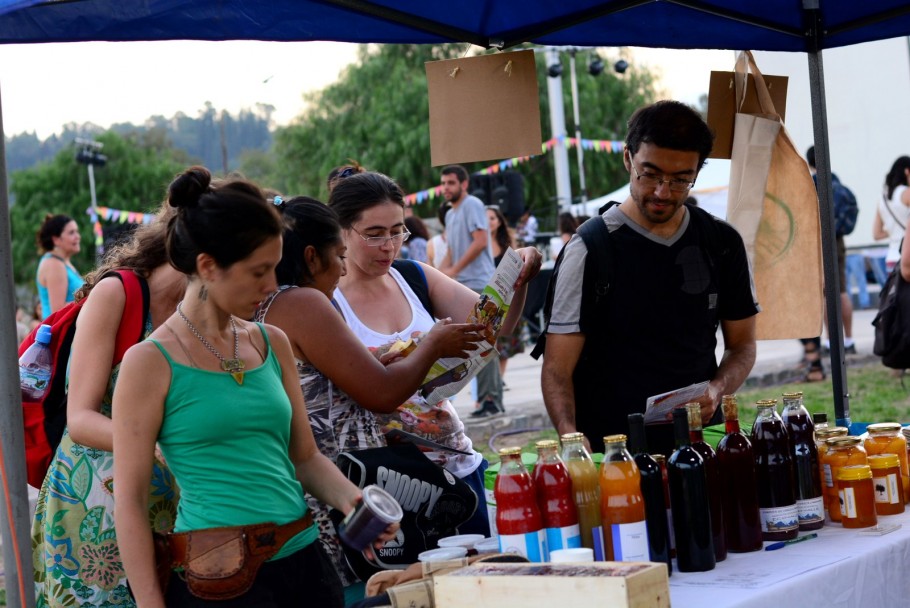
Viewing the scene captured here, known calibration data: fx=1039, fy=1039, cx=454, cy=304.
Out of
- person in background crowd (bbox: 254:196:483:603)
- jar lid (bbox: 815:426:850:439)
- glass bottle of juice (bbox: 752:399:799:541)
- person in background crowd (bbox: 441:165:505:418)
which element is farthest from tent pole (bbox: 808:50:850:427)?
person in background crowd (bbox: 441:165:505:418)

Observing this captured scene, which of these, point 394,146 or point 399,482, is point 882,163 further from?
point 399,482

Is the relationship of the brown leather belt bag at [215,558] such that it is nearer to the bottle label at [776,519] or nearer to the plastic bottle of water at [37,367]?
the plastic bottle of water at [37,367]

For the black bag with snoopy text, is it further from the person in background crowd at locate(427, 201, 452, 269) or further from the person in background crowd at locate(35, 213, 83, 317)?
the person in background crowd at locate(427, 201, 452, 269)

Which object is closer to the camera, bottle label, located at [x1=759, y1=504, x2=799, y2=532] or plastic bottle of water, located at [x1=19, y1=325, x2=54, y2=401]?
bottle label, located at [x1=759, y1=504, x2=799, y2=532]

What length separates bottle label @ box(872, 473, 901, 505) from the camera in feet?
8.70

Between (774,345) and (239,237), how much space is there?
12.7 m

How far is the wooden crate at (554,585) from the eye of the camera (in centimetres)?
176

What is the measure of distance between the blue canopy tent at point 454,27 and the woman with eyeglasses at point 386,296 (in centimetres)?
58

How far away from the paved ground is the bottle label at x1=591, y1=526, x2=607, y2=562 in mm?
5587

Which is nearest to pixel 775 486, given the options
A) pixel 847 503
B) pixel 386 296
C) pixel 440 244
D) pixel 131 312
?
pixel 847 503

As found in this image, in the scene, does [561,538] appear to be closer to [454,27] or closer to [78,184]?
[454,27]

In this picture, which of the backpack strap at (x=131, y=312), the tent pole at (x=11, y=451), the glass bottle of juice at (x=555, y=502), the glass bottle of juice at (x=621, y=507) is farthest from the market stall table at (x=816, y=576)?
the tent pole at (x=11, y=451)

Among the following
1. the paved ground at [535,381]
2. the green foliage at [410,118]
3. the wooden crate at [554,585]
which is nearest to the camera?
the wooden crate at [554,585]

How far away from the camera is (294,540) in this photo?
225 cm
